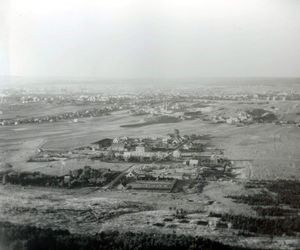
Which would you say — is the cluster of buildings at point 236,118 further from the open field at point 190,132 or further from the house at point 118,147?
the house at point 118,147

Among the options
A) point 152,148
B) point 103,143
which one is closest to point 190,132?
point 152,148

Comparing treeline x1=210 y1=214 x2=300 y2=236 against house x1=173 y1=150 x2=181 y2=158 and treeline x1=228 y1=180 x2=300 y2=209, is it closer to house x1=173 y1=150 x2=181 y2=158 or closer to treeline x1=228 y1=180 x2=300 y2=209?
treeline x1=228 y1=180 x2=300 y2=209

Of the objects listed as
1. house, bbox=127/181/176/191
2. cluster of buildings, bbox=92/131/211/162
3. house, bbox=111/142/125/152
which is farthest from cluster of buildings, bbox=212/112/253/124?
house, bbox=111/142/125/152

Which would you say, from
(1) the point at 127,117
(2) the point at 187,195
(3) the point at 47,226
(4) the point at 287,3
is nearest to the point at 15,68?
(1) the point at 127,117

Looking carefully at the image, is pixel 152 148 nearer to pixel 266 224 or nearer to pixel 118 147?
pixel 118 147

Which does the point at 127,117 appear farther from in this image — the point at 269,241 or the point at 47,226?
the point at 269,241

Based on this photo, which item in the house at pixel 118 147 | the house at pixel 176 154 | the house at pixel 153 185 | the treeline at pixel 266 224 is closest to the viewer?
the treeline at pixel 266 224

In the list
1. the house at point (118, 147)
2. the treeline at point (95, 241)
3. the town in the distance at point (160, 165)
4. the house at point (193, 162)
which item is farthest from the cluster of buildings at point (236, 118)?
the treeline at point (95, 241)

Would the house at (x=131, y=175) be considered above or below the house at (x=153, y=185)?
above

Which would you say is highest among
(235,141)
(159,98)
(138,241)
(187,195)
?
(159,98)
